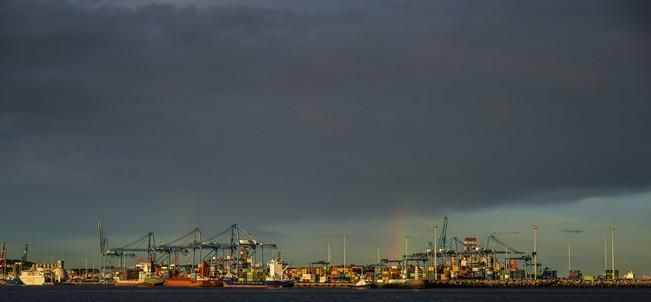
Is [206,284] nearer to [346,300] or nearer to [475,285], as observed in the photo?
[475,285]

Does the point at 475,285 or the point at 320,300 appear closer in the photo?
the point at 320,300

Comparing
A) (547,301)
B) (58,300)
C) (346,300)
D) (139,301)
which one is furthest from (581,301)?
(58,300)

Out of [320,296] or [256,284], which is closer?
[320,296]

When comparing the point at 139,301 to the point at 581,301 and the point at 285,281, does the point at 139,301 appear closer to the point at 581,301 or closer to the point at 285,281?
the point at 581,301

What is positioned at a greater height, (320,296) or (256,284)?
(320,296)

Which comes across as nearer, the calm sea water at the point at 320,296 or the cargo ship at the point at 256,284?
the calm sea water at the point at 320,296

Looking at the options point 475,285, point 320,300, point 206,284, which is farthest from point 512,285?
point 320,300

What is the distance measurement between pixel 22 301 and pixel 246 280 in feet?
267

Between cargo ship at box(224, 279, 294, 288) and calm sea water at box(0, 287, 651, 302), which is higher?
calm sea water at box(0, 287, 651, 302)

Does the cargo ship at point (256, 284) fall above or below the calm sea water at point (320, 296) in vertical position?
below

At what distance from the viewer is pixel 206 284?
649 feet

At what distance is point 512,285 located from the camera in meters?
197

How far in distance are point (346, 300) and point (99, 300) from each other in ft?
108

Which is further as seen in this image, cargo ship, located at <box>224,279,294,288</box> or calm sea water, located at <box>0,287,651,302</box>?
cargo ship, located at <box>224,279,294,288</box>
